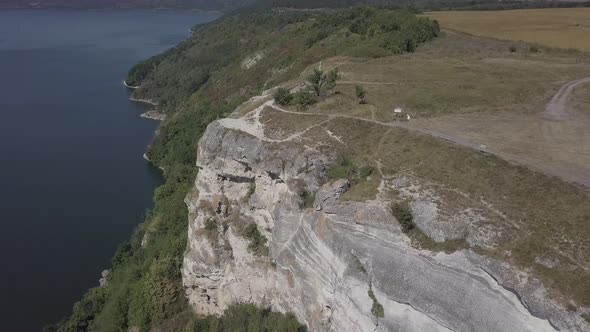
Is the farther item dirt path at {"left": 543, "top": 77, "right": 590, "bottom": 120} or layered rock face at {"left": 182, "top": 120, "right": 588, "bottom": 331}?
dirt path at {"left": 543, "top": 77, "right": 590, "bottom": 120}

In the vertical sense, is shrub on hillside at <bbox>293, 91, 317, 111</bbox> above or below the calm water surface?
above

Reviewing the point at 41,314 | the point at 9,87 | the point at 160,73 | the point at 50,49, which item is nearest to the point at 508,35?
the point at 41,314

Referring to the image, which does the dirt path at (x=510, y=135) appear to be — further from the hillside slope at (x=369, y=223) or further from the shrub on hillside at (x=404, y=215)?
the shrub on hillside at (x=404, y=215)

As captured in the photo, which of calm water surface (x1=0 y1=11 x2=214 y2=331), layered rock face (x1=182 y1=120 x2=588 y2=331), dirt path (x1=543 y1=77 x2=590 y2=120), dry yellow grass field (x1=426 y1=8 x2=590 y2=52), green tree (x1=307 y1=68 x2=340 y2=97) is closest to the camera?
layered rock face (x1=182 y1=120 x2=588 y2=331)

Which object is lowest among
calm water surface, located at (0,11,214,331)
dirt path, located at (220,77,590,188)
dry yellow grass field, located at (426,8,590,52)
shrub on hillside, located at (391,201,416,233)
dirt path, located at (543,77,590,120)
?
calm water surface, located at (0,11,214,331)

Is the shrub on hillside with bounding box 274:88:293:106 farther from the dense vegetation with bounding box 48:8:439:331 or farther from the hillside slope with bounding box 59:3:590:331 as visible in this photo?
the dense vegetation with bounding box 48:8:439:331

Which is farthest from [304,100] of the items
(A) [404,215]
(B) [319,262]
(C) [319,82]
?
(A) [404,215]

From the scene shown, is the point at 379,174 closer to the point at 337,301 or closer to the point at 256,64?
the point at 337,301

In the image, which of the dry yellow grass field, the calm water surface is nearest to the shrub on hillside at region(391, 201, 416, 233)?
the calm water surface
